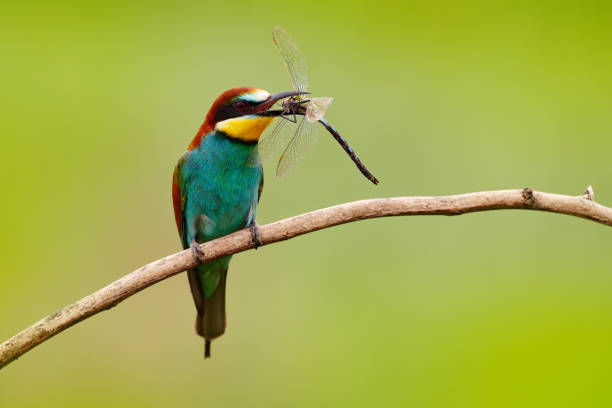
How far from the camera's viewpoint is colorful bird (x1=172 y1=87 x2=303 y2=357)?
202 centimetres

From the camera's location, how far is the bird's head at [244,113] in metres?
1.98

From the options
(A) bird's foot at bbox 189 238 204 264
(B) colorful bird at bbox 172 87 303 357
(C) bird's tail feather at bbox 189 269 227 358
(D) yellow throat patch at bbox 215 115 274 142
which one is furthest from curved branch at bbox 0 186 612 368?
(C) bird's tail feather at bbox 189 269 227 358

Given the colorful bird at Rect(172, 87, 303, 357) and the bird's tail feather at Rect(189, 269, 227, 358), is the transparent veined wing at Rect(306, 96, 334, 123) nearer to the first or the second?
the colorful bird at Rect(172, 87, 303, 357)

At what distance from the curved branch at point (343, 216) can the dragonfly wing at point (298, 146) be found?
18 centimetres

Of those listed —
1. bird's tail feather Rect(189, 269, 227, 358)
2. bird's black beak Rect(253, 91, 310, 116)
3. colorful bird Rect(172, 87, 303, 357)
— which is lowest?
bird's tail feather Rect(189, 269, 227, 358)

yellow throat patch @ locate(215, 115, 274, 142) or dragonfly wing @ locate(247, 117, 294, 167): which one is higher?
yellow throat patch @ locate(215, 115, 274, 142)

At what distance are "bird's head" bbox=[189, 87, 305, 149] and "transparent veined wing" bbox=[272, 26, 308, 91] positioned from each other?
0.08 meters

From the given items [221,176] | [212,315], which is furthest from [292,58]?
[212,315]

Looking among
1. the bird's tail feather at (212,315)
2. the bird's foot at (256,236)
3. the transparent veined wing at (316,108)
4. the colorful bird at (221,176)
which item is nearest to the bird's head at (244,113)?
the colorful bird at (221,176)

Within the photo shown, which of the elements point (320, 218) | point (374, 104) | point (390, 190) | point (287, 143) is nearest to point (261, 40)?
point (374, 104)

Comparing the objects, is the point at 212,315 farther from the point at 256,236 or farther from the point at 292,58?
the point at 292,58

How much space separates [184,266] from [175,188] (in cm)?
56

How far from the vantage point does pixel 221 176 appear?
2162 millimetres

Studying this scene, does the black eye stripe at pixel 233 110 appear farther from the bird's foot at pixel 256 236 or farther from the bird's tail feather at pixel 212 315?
the bird's tail feather at pixel 212 315
